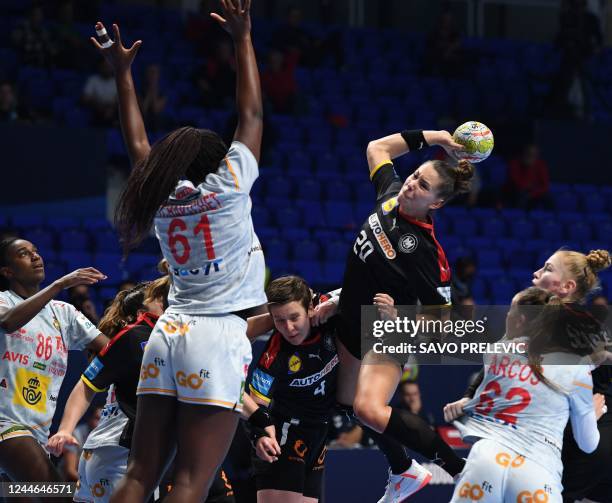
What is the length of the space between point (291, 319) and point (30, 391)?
150 cm

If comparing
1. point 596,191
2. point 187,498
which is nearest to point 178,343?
point 187,498

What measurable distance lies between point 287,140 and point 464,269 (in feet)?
12.3

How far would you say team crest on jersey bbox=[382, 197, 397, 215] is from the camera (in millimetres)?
5133

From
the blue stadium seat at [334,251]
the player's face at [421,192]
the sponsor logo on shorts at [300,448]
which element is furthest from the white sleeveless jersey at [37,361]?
the blue stadium seat at [334,251]

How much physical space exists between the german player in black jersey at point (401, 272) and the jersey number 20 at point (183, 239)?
4.92 ft

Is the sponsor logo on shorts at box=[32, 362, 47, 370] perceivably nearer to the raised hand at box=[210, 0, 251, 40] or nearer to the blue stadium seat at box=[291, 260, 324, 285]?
the raised hand at box=[210, 0, 251, 40]

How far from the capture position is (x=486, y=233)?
1248 centimetres

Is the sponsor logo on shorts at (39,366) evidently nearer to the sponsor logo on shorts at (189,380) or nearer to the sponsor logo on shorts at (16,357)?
the sponsor logo on shorts at (16,357)

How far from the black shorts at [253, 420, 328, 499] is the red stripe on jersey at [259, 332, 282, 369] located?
334mm

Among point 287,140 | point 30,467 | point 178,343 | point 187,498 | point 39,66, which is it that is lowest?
point 30,467

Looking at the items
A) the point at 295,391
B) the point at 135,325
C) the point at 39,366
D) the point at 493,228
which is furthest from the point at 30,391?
the point at 493,228

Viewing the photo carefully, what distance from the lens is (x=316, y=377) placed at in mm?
5363

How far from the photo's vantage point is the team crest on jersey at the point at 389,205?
16.8ft

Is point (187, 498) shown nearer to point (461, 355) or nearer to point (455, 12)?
point (461, 355)
